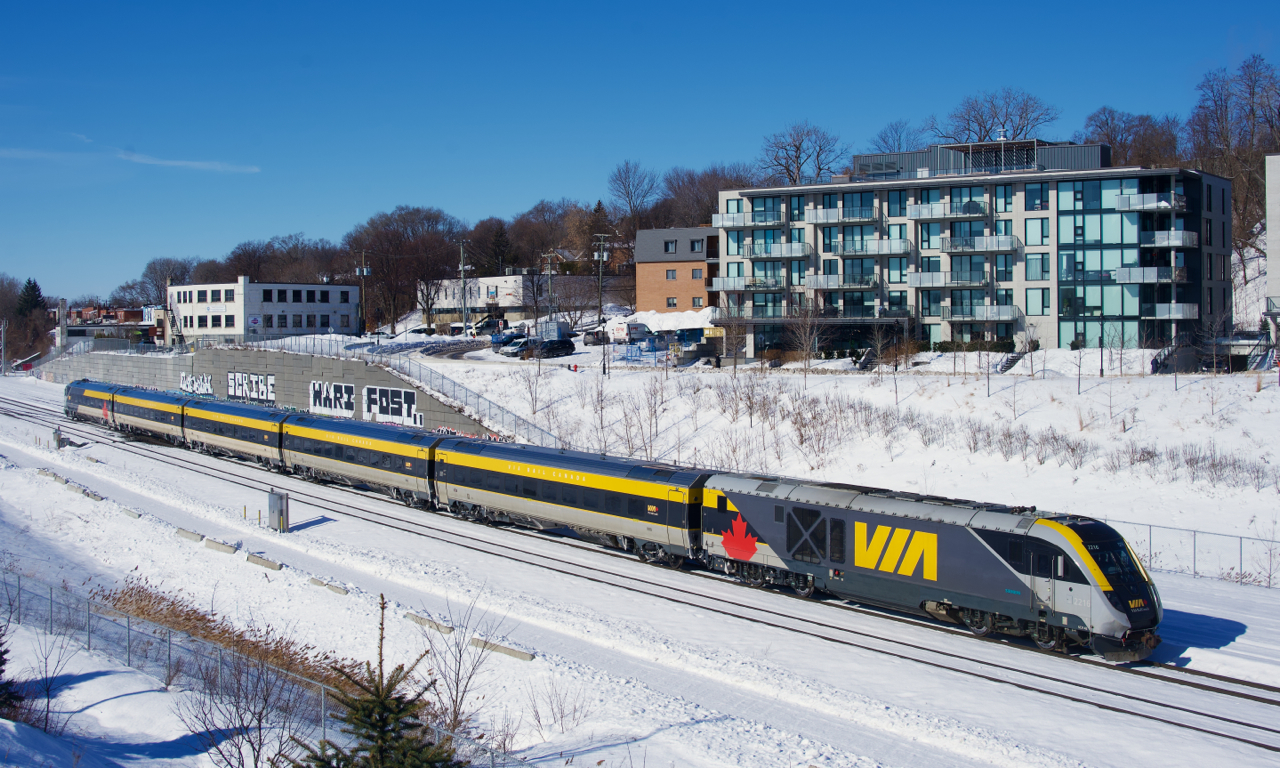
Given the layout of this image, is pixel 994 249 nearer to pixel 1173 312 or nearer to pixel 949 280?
pixel 949 280

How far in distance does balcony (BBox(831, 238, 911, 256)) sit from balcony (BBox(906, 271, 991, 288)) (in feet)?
7.52

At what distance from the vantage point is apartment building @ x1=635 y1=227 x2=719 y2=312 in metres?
86.9

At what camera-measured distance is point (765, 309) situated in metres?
71.7

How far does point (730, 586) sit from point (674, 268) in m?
64.1

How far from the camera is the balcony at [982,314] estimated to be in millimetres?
62031

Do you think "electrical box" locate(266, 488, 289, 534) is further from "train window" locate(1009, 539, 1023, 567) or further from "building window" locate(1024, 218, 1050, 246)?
"building window" locate(1024, 218, 1050, 246)

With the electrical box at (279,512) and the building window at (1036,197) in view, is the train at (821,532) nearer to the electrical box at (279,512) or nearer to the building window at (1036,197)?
the electrical box at (279,512)

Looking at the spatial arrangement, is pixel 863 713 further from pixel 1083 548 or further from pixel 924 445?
pixel 924 445

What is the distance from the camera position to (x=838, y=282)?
67.6 m

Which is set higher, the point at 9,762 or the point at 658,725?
the point at 9,762

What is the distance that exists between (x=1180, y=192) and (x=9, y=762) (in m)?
66.6

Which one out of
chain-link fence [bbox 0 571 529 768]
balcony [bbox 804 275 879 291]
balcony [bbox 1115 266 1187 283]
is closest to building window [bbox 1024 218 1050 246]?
balcony [bbox 1115 266 1187 283]

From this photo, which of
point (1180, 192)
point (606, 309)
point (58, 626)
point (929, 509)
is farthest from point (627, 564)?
point (606, 309)

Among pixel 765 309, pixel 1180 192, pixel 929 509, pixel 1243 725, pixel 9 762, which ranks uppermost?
pixel 1180 192
